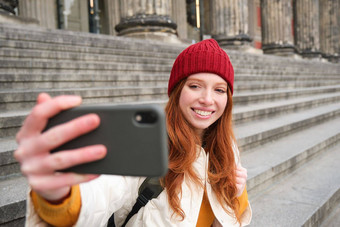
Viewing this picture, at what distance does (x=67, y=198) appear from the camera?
0.63 metres

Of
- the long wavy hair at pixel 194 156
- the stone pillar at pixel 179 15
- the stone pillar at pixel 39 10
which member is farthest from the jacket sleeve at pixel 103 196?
the stone pillar at pixel 179 15

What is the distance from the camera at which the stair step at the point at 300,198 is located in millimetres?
1945

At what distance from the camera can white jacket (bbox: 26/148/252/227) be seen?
727 millimetres

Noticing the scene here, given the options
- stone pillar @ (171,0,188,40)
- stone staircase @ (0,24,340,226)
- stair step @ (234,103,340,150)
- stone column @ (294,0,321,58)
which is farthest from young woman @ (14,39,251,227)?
stone column @ (294,0,321,58)

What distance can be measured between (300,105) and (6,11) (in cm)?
552

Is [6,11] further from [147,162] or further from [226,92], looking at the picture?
[147,162]

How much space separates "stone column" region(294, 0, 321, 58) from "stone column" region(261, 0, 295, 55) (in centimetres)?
330

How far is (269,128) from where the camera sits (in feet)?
11.4

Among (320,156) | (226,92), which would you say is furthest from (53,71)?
(320,156)

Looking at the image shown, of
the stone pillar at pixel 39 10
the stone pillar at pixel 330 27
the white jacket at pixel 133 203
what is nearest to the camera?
the white jacket at pixel 133 203

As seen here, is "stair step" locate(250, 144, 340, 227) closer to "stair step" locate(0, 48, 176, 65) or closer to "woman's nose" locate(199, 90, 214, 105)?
"woman's nose" locate(199, 90, 214, 105)

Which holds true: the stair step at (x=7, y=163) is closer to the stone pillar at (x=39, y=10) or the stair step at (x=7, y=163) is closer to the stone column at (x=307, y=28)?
the stone pillar at (x=39, y=10)

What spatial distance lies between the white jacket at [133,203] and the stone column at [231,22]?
9.96 meters

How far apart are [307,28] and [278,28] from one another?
4.14m
